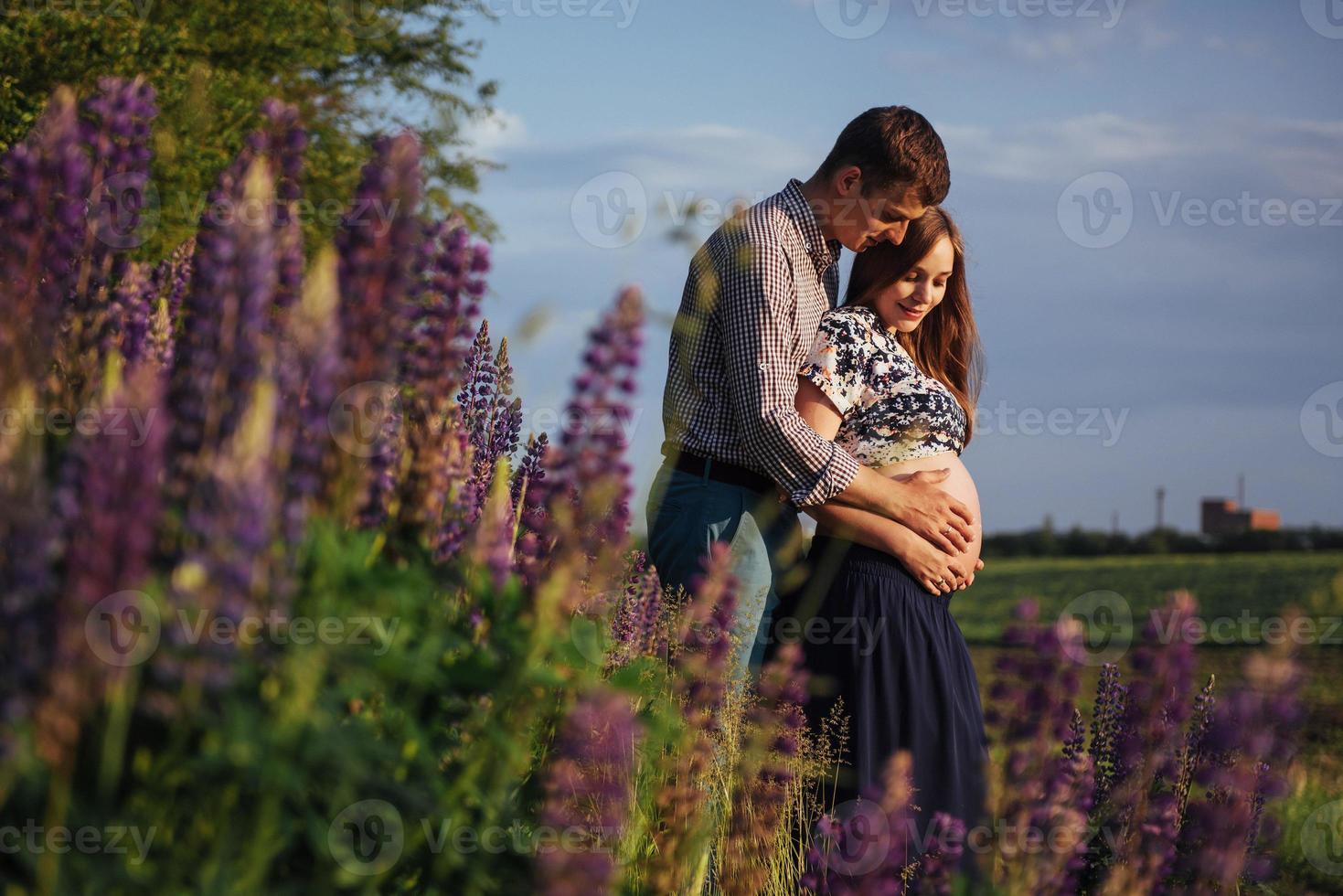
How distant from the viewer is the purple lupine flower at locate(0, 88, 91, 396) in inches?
99.3

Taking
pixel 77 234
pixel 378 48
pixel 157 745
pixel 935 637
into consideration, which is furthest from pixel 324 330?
pixel 378 48

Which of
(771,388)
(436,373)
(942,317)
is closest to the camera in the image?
(436,373)

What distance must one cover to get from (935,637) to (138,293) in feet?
10.9

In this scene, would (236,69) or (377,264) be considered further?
(236,69)

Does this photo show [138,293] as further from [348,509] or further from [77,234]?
[348,509]

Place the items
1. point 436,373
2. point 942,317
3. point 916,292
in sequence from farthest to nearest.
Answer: point 942,317, point 916,292, point 436,373

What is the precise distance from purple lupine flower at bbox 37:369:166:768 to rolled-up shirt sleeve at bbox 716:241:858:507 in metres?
2.80

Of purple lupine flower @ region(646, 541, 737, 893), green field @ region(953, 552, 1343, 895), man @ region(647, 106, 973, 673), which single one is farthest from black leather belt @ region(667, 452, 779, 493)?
green field @ region(953, 552, 1343, 895)

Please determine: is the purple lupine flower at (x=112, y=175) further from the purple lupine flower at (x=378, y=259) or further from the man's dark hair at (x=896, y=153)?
the man's dark hair at (x=896, y=153)

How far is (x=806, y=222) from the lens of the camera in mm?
4785

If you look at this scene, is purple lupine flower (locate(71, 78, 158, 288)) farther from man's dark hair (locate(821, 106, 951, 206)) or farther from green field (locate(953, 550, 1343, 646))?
green field (locate(953, 550, 1343, 646))

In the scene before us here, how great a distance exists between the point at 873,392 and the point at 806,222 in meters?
0.71

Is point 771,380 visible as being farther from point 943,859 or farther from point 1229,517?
point 1229,517

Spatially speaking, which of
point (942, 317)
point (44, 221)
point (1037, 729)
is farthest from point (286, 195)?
point (942, 317)
